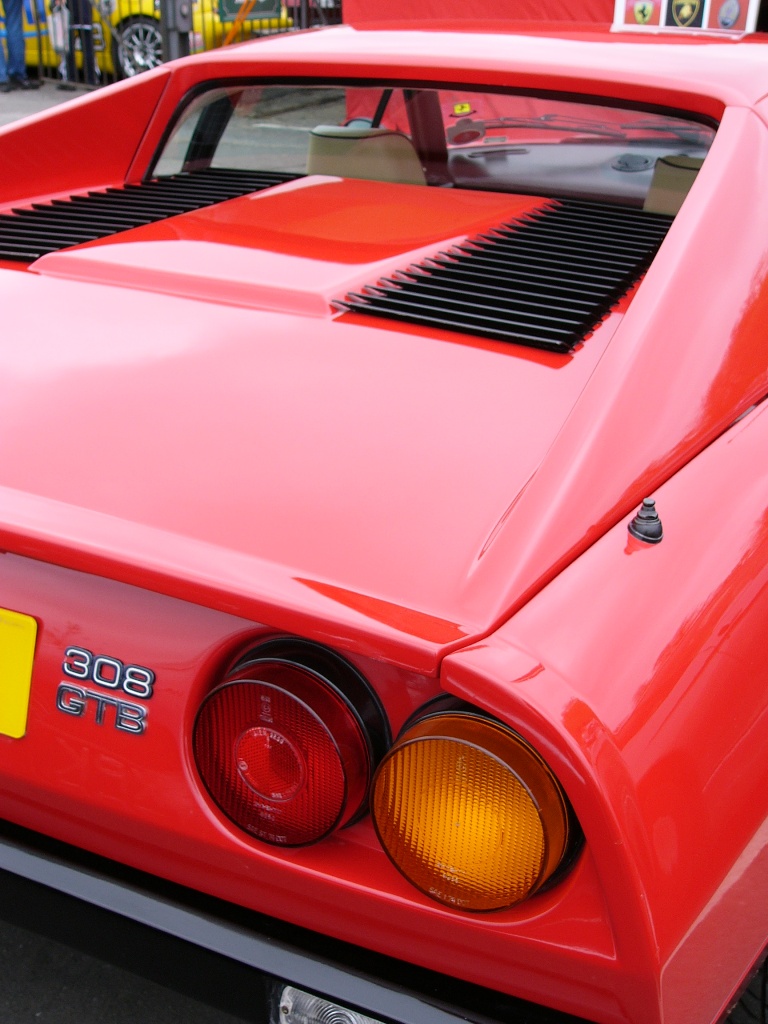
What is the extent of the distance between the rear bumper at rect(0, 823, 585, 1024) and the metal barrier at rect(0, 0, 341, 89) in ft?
41.9

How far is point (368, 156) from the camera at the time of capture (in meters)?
→ 2.64

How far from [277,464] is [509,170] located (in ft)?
5.40

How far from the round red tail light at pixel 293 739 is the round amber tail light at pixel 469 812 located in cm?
5

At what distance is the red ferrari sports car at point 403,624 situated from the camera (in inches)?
40.2

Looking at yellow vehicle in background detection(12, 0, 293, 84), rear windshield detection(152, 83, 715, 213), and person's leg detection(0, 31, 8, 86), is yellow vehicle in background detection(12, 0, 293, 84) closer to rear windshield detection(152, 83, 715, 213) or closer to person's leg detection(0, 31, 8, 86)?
person's leg detection(0, 31, 8, 86)

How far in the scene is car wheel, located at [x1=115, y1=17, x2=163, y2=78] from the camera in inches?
537

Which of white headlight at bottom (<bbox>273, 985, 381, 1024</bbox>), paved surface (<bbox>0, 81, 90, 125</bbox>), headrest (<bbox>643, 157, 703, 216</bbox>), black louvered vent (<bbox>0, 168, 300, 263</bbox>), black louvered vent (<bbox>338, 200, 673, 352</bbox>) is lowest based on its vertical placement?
paved surface (<bbox>0, 81, 90, 125</bbox>)

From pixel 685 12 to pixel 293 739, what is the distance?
663 centimetres

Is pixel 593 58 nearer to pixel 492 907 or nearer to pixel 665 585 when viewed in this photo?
pixel 665 585

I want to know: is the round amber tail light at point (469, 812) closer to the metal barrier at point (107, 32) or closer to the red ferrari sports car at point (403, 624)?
the red ferrari sports car at point (403, 624)

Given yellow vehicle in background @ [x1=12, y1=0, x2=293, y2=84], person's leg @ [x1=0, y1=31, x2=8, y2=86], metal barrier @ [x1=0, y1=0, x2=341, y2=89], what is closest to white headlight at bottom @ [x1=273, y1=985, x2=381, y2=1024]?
metal barrier @ [x1=0, y1=0, x2=341, y2=89]

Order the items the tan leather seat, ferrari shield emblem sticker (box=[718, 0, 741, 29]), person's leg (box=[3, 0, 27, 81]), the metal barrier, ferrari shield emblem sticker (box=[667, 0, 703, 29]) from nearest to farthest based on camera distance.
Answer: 1. the tan leather seat
2. ferrari shield emblem sticker (box=[667, 0, 703, 29])
3. ferrari shield emblem sticker (box=[718, 0, 741, 29])
4. person's leg (box=[3, 0, 27, 81])
5. the metal barrier

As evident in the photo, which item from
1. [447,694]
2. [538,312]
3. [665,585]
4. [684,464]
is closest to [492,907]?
[447,694]

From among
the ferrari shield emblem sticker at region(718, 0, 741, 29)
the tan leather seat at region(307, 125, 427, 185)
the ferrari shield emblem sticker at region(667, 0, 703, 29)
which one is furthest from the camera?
the ferrari shield emblem sticker at region(718, 0, 741, 29)
